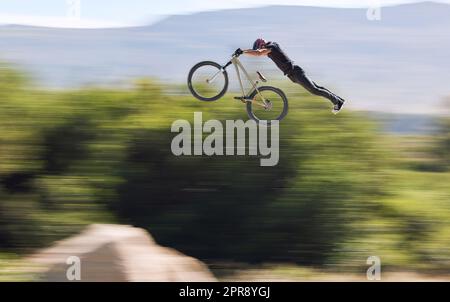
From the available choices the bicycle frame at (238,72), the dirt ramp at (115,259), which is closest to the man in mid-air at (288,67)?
the bicycle frame at (238,72)

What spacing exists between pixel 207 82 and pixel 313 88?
1.08 meters

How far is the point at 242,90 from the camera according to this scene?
684 centimetres

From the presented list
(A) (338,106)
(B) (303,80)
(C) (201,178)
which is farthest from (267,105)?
(C) (201,178)

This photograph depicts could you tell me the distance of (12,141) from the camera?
7930 mm

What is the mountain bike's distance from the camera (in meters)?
6.26

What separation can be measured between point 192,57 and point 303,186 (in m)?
2.12

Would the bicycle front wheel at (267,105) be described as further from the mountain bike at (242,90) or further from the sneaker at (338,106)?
the sneaker at (338,106)

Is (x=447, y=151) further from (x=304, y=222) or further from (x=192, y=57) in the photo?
(x=192, y=57)

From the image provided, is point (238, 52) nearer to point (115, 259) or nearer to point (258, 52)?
point (258, 52)

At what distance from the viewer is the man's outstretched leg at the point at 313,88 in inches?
262

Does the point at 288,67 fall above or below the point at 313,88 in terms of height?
above

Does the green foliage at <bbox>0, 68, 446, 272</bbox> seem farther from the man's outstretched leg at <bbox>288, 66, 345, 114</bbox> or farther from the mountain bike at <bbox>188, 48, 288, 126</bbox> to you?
the mountain bike at <bbox>188, 48, 288, 126</bbox>

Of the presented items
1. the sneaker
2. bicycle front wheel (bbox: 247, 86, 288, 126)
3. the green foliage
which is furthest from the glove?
the green foliage
